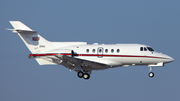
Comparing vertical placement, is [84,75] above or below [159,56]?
below

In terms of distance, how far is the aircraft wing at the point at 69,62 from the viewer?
114ft

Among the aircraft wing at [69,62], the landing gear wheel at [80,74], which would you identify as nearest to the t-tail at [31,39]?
the aircraft wing at [69,62]

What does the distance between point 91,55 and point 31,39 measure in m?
8.49

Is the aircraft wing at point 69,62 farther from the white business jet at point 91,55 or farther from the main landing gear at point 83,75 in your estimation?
the main landing gear at point 83,75

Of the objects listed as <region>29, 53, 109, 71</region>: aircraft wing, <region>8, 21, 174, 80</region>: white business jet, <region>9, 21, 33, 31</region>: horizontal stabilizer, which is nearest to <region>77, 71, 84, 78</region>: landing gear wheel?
<region>8, 21, 174, 80</region>: white business jet

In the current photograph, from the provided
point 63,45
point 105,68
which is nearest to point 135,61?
point 105,68

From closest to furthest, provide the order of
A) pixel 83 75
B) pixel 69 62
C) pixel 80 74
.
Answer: pixel 69 62 < pixel 80 74 < pixel 83 75

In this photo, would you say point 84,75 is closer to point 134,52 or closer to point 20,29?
point 134,52

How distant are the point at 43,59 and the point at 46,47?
6.13ft

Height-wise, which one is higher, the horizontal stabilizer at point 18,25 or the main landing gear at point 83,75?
the horizontal stabilizer at point 18,25

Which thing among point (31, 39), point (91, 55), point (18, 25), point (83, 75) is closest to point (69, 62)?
point (83, 75)

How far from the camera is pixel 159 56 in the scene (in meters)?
35.4

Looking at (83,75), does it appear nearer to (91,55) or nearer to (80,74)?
(80,74)

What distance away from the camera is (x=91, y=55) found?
36281mm
